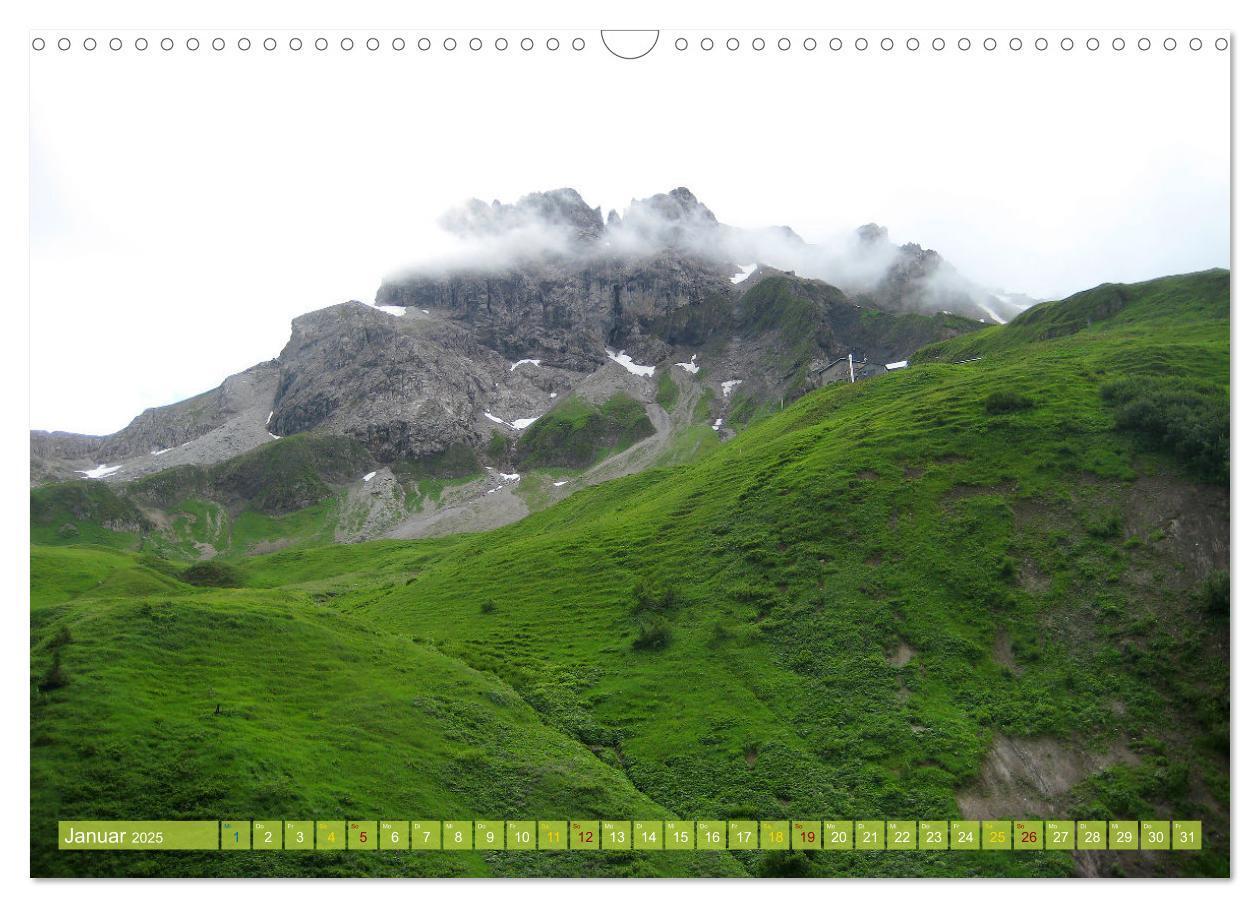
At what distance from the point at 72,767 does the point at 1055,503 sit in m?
42.7

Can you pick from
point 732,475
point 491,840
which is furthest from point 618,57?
point 732,475

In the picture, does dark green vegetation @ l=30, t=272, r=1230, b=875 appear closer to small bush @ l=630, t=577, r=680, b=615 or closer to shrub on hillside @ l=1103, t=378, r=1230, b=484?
small bush @ l=630, t=577, r=680, b=615

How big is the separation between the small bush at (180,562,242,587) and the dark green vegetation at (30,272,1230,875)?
37614 mm

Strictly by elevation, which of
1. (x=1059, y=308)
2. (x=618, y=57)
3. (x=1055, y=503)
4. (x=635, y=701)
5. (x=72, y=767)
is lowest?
→ (x=635, y=701)

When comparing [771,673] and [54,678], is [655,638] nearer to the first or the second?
[771,673]

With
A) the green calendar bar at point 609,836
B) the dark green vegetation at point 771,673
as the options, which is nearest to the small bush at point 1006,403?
the dark green vegetation at point 771,673

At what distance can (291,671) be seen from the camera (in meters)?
30.8

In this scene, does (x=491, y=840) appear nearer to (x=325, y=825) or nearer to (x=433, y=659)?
(x=325, y=825)

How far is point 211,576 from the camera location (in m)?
92.6

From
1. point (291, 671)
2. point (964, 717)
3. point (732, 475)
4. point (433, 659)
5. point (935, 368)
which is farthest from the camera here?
point (935, 368)

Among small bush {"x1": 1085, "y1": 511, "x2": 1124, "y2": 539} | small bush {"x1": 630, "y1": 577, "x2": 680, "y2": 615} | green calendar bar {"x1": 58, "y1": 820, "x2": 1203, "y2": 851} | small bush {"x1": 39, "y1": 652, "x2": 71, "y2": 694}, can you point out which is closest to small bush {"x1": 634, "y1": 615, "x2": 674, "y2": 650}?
small bush {"x1": 630, "y1": 577, "x2": 680, "y2": 615}

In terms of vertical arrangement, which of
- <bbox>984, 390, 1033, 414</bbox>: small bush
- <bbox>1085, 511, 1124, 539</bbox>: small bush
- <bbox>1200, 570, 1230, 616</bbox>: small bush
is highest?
<bbox>984, 390, 1033, 414</bbox>: small bush

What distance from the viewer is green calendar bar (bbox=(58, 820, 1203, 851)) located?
15.1 meters

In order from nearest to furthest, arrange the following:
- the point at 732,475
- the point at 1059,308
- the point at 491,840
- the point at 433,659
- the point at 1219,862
Result: the point at 1219,862 → the point at 491,840 → the point at 433,659 → the point at 732,475 → the point at 1059,308
